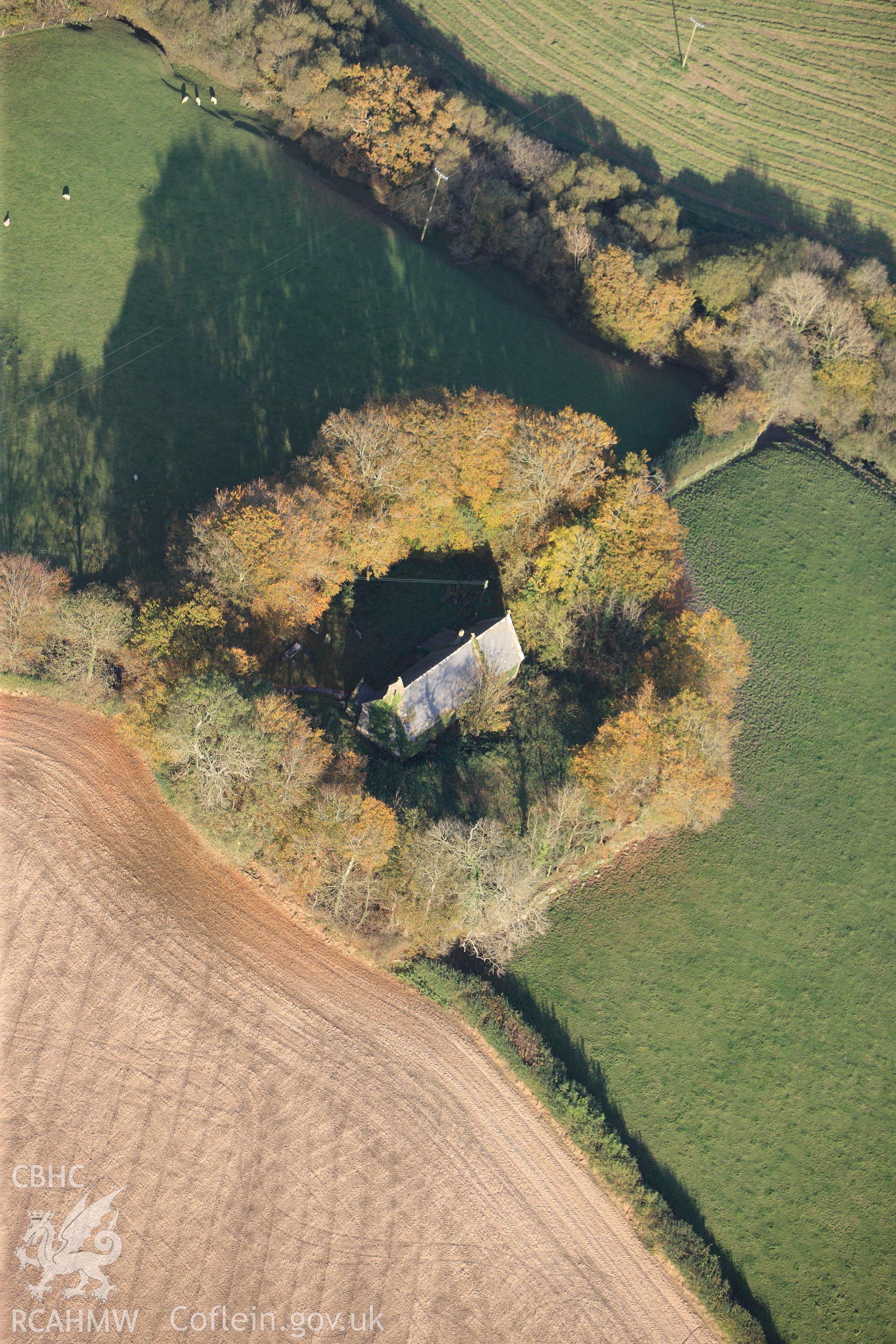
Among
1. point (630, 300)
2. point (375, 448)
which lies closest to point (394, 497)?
point (375, 448)

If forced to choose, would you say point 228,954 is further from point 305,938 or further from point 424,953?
point 424,953

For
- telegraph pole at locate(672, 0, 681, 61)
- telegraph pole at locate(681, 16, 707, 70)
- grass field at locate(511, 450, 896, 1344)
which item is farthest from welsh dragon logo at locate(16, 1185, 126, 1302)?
telegraph pole at locate(672, 0, 681, 61)

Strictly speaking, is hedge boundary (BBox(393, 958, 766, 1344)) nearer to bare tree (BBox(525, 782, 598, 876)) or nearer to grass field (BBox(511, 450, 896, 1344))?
grass field (BBox(511, 450, 896, 1344))

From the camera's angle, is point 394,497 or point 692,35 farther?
point 692,35

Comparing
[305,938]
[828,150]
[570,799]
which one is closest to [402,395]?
[570,799]

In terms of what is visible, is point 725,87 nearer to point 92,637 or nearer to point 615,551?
point 615,551

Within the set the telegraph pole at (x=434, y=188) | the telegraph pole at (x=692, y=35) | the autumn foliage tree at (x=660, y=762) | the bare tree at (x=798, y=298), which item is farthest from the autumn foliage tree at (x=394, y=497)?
the telegraph pole at (x=692, y=35)
